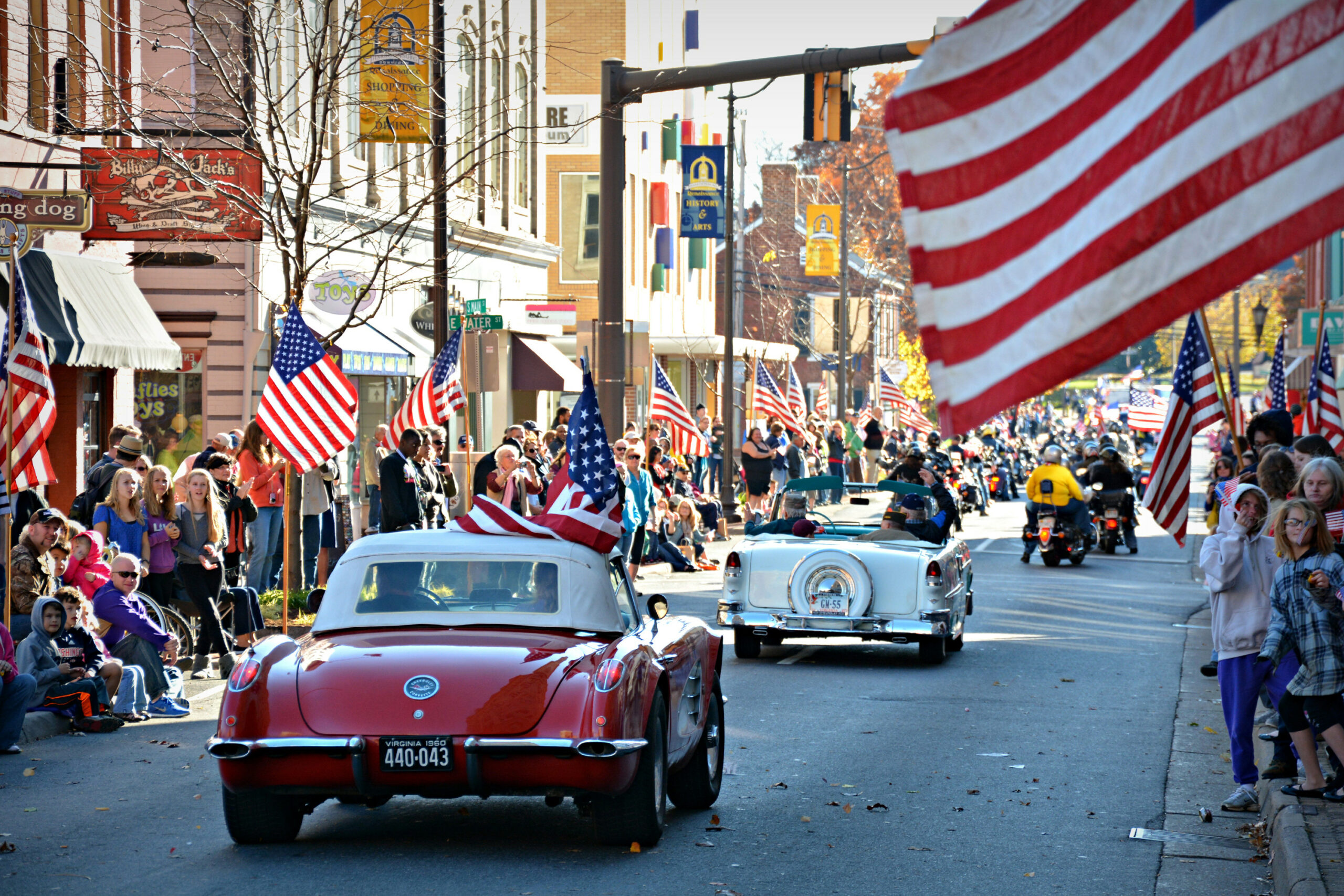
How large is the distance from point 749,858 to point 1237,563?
3368 mm

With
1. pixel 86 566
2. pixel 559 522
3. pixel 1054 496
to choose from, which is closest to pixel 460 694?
pixel 559 522

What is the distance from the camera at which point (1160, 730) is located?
42.0 feet

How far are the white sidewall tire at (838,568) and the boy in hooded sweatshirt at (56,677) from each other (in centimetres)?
595

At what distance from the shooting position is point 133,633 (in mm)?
12906

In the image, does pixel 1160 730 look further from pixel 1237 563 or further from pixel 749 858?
pixel 749 858

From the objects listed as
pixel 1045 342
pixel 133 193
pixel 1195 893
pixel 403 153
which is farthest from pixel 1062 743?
pixel 403 153

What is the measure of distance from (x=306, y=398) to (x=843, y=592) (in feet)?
17.6

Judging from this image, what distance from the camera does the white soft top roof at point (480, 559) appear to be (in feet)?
28.2

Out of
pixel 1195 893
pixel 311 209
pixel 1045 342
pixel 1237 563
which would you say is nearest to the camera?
pixel 1045 342

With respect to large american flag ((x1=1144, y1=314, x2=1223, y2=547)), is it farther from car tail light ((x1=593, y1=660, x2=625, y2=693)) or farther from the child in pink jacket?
the child in pink jacket

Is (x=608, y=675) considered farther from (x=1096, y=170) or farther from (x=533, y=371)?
(x=533, y=371)

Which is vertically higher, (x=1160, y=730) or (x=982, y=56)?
(x=982, y=56)

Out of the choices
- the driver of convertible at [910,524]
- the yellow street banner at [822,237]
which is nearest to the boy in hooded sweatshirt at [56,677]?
the driver of convertible at [910,524]

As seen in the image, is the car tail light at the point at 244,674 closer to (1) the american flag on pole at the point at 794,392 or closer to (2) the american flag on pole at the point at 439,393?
(2) the american flag on pole at the point at 439,393
